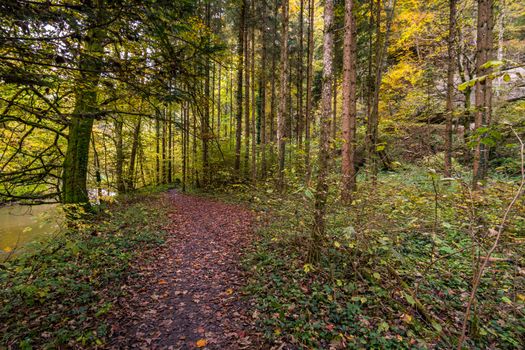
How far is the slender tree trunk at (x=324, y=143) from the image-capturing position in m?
4.57

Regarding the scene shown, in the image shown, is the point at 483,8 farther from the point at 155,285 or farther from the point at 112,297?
the point at 112,297

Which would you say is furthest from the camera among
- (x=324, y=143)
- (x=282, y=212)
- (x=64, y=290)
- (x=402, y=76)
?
(x=402, y=76)

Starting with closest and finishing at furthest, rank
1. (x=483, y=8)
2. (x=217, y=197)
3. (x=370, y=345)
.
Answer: (x=370, y=345) < (x=483, y=8) < (x=217, y=197)

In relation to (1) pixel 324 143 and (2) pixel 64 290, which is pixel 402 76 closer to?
(1) pixel 324 143

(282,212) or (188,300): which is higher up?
(282,212)

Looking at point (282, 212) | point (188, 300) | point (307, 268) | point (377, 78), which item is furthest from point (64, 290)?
point (377, 78)

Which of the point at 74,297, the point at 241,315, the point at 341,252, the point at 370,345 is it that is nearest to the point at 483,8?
the point at 341,252

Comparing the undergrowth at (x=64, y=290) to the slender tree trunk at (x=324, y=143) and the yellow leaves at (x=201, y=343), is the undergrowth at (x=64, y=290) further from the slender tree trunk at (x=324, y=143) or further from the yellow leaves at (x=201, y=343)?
the slender tree trunk at (x=324, y=143)

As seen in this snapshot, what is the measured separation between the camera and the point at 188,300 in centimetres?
450

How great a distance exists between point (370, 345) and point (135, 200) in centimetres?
1154

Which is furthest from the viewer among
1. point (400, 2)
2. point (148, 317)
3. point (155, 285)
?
point (400, 2)

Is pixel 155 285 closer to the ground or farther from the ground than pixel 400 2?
closer to the ground

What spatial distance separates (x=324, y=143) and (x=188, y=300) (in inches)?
Result: 157

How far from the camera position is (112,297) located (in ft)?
14.2
